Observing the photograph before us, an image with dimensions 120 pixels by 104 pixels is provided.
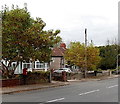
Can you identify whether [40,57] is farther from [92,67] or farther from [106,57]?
[106,57]

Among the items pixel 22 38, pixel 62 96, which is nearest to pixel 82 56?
pixel 22 38

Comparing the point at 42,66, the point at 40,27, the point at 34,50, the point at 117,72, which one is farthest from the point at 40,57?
the point at 117,72

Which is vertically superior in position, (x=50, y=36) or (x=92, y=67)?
(x=50, y=36)

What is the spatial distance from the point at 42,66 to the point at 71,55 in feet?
49.6

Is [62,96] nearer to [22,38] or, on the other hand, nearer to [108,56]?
[22,38]

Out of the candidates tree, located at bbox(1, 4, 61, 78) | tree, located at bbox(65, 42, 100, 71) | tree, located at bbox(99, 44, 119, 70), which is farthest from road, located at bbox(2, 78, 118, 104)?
tree, located at bbox(99, 44, 119, 70)

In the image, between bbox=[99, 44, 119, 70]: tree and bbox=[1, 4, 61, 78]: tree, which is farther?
bbox=[99, 44, 119, 70]: tree

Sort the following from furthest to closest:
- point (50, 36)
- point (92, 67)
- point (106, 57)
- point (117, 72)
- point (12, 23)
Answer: point (117, 72) → point (106, 57) → point (92, 67) → point (50, 36) → point (12, 23)

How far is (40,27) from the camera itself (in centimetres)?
2522

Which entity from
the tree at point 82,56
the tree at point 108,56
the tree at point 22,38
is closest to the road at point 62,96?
the tree at point 22,38

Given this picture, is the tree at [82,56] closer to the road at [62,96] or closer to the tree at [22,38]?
the tree at [22,38]

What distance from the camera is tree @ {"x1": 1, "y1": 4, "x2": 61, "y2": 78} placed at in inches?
919

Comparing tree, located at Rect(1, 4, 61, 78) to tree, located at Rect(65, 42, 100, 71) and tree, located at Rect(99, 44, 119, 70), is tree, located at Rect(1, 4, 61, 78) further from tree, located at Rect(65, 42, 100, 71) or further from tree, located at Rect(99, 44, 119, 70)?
tree, located at Rect(99, 44, 119, 70)

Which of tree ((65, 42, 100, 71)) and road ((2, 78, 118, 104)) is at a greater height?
tree ((65, 42, 100, 71))
